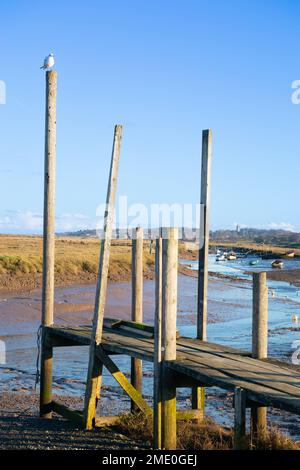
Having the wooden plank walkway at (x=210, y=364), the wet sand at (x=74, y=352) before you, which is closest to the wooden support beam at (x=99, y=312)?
the wooden plank walkway at (x=210, y=364)

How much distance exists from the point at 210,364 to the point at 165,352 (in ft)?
1.89

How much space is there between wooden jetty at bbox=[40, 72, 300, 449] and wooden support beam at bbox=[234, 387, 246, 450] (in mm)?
10

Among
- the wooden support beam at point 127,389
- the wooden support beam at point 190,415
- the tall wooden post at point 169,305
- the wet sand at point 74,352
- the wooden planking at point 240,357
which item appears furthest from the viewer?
the wet sand at point 74,352

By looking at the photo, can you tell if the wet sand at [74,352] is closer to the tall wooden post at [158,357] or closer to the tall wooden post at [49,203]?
the tall wooden post at [49,203]

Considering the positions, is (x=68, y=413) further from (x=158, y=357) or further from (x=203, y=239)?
(x=203, y=239)

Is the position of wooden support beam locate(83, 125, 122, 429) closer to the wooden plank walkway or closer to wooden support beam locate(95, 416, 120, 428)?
wooden support beam locate(95, 416, 120, 428)

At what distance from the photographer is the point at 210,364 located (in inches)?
331

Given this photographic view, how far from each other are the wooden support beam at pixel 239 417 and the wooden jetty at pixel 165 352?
0.01m

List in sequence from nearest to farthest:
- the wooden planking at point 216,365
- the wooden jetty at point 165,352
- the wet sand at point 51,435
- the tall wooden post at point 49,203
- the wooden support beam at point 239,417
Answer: the wooden planking at point 216,365, the wooden support beam at point 239,417, the wooden jetty at point 165,352, the wet sand at point 51,435, the tall wooden post at point 49,203

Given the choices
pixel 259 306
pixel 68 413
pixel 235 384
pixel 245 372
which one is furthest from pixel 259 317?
pixel 68 413

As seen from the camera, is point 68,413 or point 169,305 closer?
point 169,305

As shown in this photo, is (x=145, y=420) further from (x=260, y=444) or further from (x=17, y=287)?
(x=17, y=287)

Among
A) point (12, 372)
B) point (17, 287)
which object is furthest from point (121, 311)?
point (12, 372)

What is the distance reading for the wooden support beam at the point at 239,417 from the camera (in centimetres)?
715
